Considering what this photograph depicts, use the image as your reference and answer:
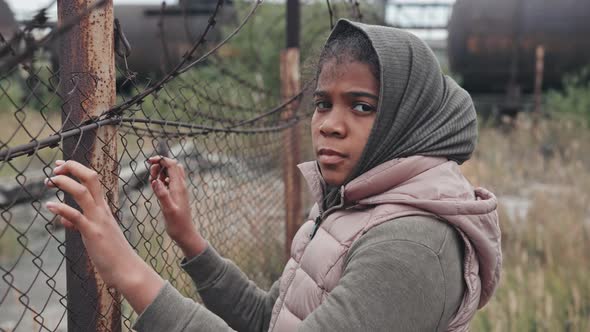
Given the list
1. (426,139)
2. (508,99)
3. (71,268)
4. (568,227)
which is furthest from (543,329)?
(508,99)

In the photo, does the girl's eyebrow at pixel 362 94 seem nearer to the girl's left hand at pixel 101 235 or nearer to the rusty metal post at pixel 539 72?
the girl's left hand at pixel 101 235

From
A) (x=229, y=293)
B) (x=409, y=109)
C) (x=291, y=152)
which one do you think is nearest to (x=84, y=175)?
(x=409, y=109)

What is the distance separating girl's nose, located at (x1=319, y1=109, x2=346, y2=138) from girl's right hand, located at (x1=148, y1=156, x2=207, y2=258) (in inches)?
17.3

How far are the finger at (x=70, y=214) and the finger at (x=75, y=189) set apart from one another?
0.02 m

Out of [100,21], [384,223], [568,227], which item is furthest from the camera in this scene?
[568,227]

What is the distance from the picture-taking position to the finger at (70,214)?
1.17m

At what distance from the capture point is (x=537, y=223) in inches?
202

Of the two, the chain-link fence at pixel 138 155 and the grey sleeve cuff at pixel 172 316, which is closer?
the grey sleeve cuff at pixel 172 316

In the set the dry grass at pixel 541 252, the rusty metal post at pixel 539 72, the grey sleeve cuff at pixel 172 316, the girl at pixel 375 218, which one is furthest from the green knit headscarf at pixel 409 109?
the rusty metal post at pixel 539 72

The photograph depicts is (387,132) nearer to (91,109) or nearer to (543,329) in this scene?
(91,109)

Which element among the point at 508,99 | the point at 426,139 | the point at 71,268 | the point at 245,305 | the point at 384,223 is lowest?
the point at 508,99

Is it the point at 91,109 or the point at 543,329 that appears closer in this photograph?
the point at 91,109

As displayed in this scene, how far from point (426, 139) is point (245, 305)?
0.82 meters

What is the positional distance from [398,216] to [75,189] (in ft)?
2.08
